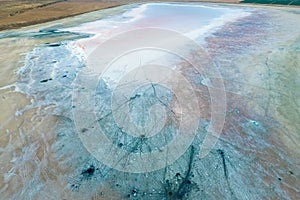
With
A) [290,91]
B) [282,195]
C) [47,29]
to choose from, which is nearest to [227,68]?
[290,91]

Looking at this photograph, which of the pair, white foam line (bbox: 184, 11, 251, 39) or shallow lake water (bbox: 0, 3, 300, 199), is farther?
white foam line (bbox: 184, 11, 251, 39)

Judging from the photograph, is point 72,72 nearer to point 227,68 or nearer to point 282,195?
point 227,68

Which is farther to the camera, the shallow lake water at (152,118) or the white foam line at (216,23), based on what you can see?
the white foam line at (216,23)

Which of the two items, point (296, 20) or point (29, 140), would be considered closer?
point (29, 140)

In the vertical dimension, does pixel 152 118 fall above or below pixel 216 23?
above

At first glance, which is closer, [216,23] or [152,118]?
[152,118]

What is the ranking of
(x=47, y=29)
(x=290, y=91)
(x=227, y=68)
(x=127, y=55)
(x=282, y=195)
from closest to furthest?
(x=282, y=195), (x=290, y=91), (x=227, y=68), (x=127, y=55), (x=47, y=29)

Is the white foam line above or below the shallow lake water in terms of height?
below

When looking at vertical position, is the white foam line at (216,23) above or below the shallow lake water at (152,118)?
below
